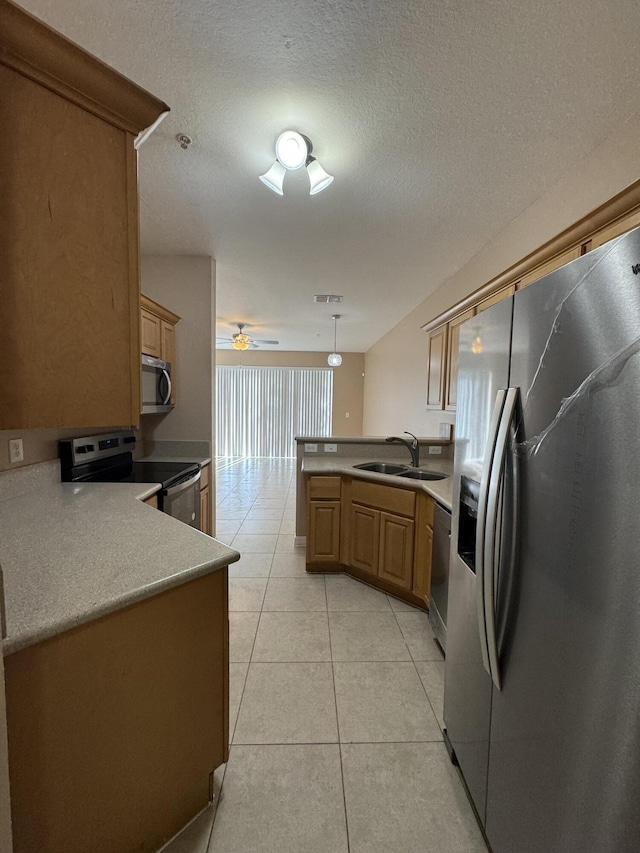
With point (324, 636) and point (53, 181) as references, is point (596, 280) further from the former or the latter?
point (324, 636)

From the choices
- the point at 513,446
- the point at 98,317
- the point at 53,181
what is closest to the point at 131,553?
the point at 98,317

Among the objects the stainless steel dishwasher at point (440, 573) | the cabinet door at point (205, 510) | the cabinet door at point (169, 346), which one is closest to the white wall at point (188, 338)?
the cabinet door at point (169, 346)

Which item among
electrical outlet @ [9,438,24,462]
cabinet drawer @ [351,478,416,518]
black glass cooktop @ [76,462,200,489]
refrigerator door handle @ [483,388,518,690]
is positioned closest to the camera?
refrigerator door handle @ [483,388,518,690]

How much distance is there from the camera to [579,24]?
105 cm

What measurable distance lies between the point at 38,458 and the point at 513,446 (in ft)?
8.09

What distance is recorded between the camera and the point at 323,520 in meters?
2.92

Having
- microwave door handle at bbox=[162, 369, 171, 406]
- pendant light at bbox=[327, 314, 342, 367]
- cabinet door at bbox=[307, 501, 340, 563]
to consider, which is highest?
pendant light at bbox=[327, 314, 342, 367]

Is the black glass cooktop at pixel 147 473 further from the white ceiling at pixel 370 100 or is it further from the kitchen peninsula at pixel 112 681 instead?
the white ceiling at pixel 370 100

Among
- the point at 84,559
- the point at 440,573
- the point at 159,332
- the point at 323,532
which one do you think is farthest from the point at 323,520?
the point at 159,332

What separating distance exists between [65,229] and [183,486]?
1.86 m

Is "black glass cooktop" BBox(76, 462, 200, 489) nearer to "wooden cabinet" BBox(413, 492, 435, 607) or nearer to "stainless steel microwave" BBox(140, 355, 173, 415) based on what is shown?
"stainless steel microwave" BBox(140, 355, 173, 415)

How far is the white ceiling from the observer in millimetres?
1063

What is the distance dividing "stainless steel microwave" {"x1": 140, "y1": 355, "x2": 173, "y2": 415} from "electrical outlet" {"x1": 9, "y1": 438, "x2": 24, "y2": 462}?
81 cm

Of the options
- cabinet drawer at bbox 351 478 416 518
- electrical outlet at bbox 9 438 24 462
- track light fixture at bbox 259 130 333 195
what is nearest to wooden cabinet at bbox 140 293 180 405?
electrical outlet at bbox 9 438 24 462
